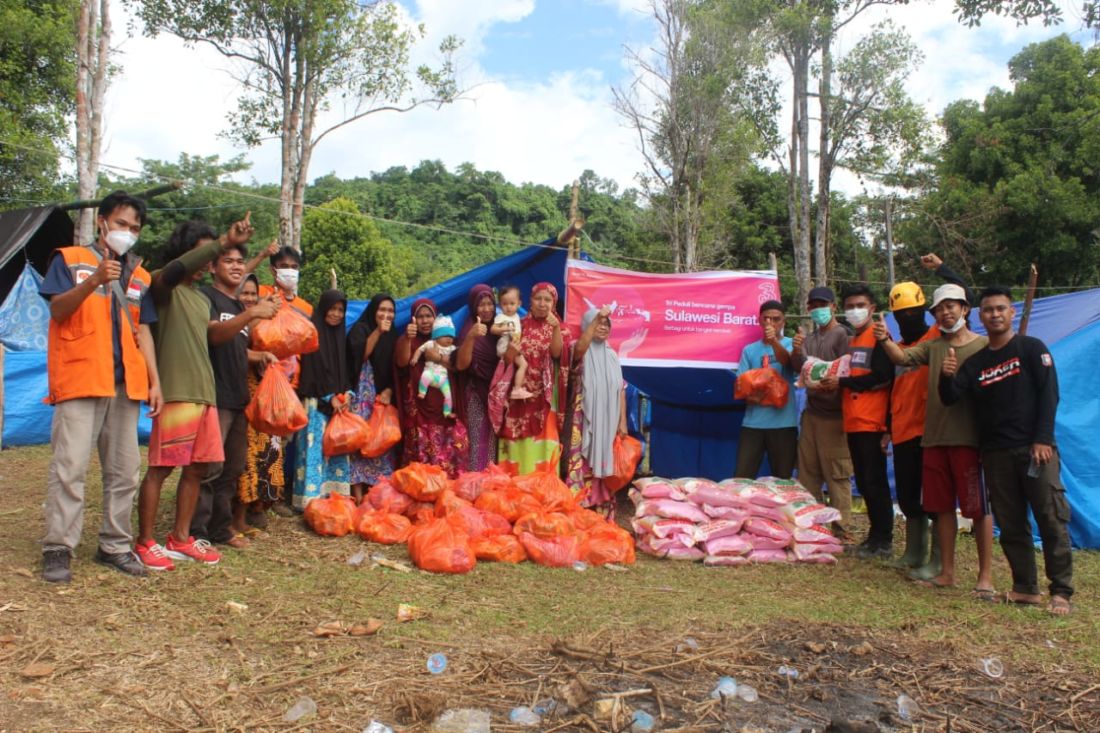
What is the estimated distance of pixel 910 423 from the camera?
4633mm

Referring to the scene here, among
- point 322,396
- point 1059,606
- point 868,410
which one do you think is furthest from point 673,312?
point 1059,606

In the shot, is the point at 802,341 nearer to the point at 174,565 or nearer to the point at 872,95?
the point at 174,565

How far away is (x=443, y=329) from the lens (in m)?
5.64

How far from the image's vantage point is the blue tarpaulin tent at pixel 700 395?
5590mm

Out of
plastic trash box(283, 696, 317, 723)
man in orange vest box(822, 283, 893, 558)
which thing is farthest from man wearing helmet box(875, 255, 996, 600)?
plastic trash box(283, 696, 317, 723)

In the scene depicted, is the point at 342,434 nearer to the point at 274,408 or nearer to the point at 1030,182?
the point at 274,408

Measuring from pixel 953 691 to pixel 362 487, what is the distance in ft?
13.2

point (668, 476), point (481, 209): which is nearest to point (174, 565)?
point (668, 476)

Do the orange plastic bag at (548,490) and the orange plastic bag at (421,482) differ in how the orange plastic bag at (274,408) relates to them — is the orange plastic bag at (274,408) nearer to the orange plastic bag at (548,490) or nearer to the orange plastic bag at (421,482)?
the orange plastic bag at (421,482)

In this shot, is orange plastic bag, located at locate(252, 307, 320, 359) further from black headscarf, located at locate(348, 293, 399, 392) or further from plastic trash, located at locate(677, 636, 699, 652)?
plastic trash, located at locate(677, 636, 699, 652)

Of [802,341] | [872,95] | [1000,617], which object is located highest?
[872,95]

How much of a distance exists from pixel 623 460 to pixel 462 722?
3349 mm

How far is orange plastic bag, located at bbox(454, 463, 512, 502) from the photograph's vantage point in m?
5.10

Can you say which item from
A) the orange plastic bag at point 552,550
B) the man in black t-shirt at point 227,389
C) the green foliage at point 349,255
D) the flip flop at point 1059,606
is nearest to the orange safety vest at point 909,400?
the flip flop at point 1059,606
